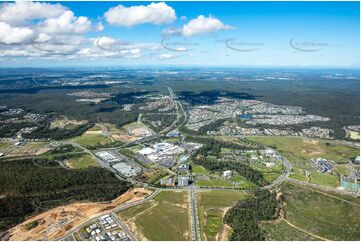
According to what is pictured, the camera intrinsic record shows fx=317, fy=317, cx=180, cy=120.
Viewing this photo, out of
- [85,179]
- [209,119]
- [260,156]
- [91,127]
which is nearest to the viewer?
[85,179]

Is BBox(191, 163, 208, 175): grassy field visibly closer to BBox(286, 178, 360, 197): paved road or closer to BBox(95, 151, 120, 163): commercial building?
BBox(286, 178, 360, 197): paved road

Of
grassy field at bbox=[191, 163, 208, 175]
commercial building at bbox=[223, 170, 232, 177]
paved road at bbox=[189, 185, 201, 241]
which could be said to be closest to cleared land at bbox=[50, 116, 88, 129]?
grassy field at bbox=[191, 163, 208, 175]

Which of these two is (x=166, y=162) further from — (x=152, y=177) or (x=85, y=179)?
(x=85, y=179)

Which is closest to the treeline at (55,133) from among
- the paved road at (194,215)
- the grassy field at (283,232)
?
the paved road at (194,215)

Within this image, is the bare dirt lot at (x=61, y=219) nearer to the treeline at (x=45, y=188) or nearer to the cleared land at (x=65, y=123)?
the treeline at (x=45, y=188)

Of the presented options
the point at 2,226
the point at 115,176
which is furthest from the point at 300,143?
the point at 2,226
